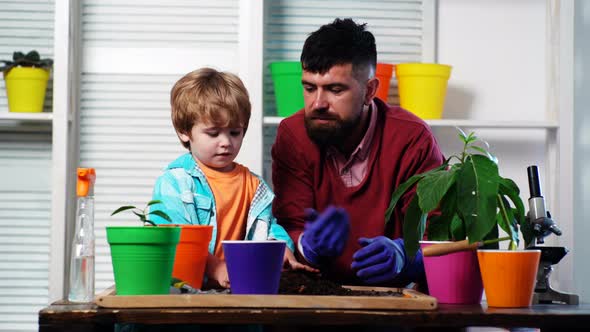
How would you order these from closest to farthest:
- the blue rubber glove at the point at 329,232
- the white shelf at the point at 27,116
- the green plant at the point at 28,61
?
the blue rubber glove at the point at 329,232, the white shelf at the point at 27,116, the green plant at the point at 28,61

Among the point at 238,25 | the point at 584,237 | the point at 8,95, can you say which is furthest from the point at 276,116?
the point at 584,237

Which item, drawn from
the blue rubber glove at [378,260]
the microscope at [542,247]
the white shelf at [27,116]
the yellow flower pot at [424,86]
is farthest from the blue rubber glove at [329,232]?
the white shelf at [27,116]

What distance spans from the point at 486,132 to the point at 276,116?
0.78 metres

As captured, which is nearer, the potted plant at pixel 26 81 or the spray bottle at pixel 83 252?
the spray bottle at pixel 83 252

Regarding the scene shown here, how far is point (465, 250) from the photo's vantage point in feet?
4.91

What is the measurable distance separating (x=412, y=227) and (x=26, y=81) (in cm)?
185

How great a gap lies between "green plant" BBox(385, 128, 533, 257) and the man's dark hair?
802mm

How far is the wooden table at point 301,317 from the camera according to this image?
4.29ft

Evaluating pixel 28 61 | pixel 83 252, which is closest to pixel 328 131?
pixel 83 252

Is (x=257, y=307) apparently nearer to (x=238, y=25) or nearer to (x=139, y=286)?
(x=139, y=286)

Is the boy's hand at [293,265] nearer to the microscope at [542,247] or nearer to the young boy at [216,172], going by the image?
the young boy at [216,172]

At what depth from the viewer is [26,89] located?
9.78 ft

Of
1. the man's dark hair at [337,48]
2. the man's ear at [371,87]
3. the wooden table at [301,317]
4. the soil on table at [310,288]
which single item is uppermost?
the man's dark hair at [337,48]

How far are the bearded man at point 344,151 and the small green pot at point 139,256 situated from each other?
86cm
